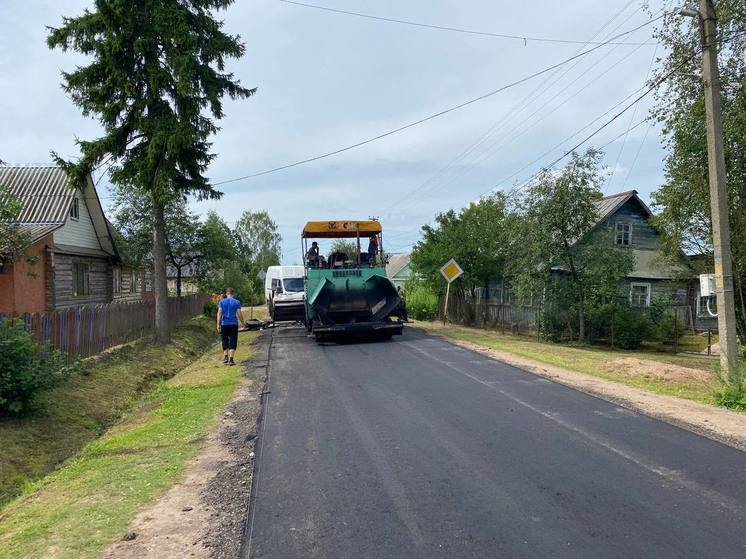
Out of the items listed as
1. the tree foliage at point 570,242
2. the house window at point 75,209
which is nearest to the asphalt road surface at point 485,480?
the tree foliage at point 570,242

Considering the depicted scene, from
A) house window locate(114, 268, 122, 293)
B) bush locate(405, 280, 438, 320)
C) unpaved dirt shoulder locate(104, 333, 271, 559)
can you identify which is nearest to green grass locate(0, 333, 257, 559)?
unpaved dirt shoulder locate(104, 333, 271, 559)

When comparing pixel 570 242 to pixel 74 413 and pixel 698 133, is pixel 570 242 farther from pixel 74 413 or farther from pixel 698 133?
pixel 74 413

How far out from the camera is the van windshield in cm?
2561

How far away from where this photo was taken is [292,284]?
84.8ft

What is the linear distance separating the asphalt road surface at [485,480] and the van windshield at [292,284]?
1623cm

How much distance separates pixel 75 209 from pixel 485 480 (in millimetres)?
22241

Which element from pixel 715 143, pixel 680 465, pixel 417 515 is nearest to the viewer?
pixel 417 515

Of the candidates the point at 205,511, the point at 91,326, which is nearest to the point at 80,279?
the point at 91,326

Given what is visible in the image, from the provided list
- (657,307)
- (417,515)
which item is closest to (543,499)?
(417,515)

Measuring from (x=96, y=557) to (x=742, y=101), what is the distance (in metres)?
17.0

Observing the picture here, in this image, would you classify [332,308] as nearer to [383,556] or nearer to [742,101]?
[742,101]

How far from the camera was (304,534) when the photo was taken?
171 inches

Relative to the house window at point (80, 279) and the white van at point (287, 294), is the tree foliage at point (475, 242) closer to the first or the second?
the white van at point (287, 294)

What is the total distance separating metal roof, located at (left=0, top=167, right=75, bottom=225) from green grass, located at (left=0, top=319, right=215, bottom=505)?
27.5 feet
